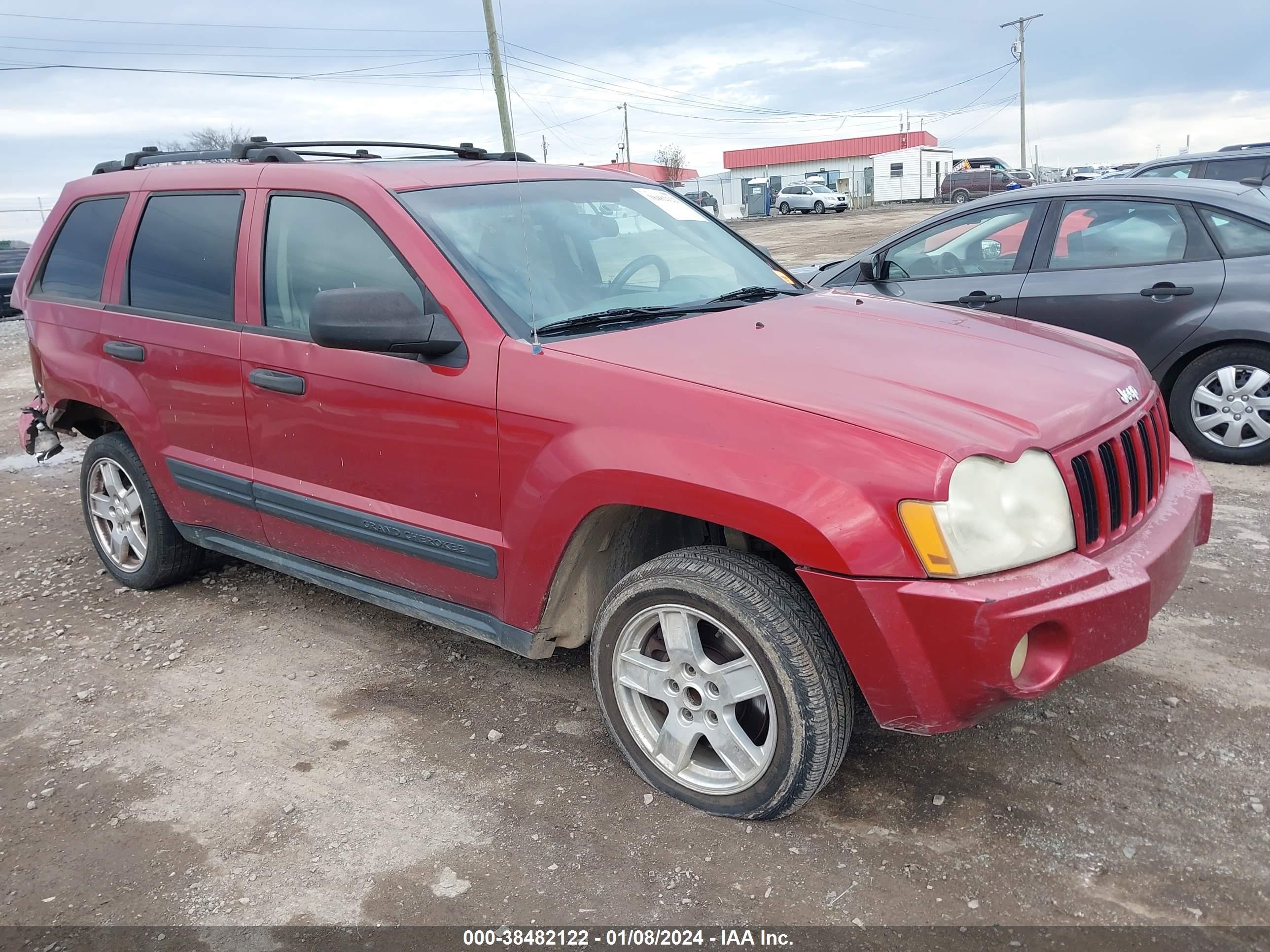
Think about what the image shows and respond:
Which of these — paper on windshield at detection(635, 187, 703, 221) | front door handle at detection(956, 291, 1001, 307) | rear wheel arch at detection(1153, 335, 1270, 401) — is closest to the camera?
paper on windshield at detection(635, 187, 703, 221)

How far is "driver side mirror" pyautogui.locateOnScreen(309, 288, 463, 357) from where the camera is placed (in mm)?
2902

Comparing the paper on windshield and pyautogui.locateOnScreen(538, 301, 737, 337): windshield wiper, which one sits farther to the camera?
the paper on windshield

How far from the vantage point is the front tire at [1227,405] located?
18.0 feet

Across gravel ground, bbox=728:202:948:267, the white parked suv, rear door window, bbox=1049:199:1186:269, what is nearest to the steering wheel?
rear door window, bbox=1049:199:1186:269

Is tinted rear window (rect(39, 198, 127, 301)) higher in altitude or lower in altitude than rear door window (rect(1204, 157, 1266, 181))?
lower

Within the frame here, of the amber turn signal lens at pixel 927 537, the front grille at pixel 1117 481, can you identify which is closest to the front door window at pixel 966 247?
the front grille at pixel 1117 481

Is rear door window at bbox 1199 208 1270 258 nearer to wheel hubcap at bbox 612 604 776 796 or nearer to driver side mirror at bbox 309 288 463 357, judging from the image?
wheel hubcap at bbox 612 604 776 796

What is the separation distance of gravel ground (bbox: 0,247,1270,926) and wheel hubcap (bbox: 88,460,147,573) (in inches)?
23.2

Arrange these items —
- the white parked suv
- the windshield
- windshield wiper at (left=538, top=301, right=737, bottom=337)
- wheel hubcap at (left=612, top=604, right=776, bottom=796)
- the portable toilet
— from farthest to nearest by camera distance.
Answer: the portable toilet, the white parked suv, the windshield, windshield wiper at (left=538, top=301, right=737, bottom=337), wheel hubcap at (left=612, top=604, right=776, bottom=796)

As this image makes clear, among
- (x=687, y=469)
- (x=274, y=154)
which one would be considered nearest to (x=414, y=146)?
(x=274, y=154)

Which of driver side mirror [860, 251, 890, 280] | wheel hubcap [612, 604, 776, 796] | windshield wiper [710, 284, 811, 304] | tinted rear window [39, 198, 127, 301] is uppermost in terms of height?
tinted rear window [39, 198, 127, 301]

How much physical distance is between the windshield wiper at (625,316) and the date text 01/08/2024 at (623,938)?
1.63 meters

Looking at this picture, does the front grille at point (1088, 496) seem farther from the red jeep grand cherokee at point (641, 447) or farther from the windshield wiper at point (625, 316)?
the windshield wiper at point (625, 316)

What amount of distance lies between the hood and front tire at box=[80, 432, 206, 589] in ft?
8.13
